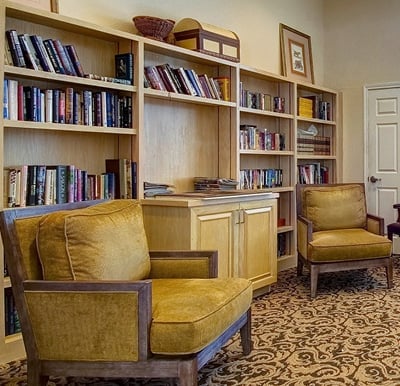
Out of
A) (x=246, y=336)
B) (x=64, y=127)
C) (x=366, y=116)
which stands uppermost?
(x=366, y=116)

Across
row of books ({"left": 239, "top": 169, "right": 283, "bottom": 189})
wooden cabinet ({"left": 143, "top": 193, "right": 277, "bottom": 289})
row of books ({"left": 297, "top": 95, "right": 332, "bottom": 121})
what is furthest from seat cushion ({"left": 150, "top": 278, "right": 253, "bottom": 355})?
row of books ({"left": 297, "top": 95, "right": 332, "bottom": 121})

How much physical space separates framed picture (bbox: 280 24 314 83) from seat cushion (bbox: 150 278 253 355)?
12.0 ft

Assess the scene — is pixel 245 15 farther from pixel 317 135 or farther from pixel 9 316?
pixel 9 316

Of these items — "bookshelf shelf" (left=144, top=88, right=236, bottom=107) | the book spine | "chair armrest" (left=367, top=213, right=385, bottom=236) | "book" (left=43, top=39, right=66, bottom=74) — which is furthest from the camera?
"chair armrest" (left=367, top=213, right=385, bottom=236)

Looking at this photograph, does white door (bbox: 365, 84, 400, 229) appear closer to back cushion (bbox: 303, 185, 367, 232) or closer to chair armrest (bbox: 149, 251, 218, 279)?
back cushion (bbox: 303, 185, 367, 232)

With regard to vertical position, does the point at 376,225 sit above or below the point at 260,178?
below

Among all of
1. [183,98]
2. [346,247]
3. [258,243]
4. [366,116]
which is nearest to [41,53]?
[183,98]

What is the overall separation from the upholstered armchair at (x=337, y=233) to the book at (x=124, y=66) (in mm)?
1881

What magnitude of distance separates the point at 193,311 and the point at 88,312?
426 mm

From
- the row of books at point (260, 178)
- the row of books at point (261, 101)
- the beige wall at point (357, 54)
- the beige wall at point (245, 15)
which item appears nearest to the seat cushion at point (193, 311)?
the beige wall at point (245, 15)

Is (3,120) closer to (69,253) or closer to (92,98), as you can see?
(92,98)

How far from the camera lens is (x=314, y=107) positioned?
19.2 feet

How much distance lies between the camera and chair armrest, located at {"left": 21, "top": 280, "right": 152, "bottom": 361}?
204 centimetres

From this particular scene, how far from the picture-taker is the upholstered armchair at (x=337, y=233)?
13.4 feet
